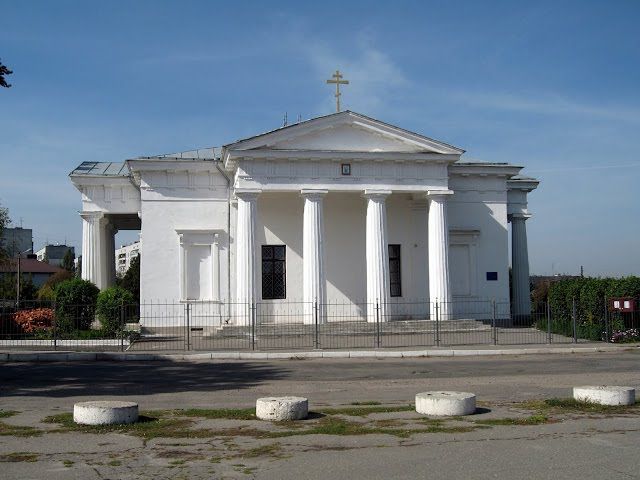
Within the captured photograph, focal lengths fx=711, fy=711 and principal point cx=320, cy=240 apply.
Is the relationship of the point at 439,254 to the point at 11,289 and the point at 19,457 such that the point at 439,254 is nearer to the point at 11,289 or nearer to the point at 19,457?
the point at 19,457

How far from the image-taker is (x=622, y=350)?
23.8 m

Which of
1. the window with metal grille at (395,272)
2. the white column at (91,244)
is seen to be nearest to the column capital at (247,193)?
the window with metal grille at (395,272)

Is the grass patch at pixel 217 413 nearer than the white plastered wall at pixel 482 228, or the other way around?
the grass patch at pixel 217 413

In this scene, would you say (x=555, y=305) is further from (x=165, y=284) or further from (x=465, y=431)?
(x=465, y=431)

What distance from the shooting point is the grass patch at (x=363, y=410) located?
11.3m

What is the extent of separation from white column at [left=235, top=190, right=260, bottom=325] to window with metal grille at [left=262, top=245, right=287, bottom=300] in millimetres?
2733

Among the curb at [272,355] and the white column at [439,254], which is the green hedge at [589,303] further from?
the white column at [439,254]

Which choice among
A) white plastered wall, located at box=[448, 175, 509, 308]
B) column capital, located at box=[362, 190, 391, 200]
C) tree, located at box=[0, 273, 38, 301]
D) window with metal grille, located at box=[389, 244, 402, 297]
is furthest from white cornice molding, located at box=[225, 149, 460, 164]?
tree, located at box=[0, 273, 38, 301]

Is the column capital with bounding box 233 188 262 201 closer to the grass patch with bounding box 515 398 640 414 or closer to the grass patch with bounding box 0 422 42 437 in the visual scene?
the grass patch with bounding box 515 398 640 414

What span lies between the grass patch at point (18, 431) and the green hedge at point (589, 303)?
21.3m

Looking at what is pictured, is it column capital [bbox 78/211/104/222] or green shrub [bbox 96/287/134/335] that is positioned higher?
column capital [bbox 78/211/104/222]

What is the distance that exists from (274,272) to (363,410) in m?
20.8

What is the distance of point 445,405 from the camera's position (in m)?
10.9

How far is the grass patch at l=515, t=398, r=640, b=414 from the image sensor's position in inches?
439
